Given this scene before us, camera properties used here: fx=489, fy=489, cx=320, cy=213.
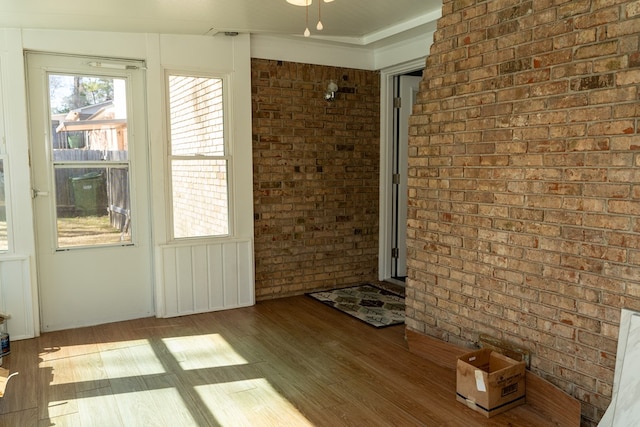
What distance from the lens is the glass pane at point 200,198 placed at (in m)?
4.33

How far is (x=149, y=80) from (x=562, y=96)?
3147mm

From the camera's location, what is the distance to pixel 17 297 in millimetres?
3758

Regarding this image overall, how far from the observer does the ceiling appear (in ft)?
10.6

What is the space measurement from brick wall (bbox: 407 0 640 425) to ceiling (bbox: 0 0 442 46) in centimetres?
81

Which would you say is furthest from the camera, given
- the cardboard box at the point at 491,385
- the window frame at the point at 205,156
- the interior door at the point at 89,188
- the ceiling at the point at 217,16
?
the window frame at the point at 205,156

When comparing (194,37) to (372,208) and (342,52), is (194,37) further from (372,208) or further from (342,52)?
(372,208)

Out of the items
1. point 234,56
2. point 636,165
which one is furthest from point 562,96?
point 234,56

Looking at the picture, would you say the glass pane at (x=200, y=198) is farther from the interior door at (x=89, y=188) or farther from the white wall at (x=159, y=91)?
the interior door at (x=89, y=188)

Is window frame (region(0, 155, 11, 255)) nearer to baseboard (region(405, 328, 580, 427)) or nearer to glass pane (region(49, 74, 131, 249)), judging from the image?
glass pane (region(49, 74, 131, 249))

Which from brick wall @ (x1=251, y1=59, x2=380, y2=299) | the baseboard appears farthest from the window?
the baseboard

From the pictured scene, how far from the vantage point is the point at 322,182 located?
5.08 m

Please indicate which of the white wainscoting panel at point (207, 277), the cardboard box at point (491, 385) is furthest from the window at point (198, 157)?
the cardboard box at point (491, 385)

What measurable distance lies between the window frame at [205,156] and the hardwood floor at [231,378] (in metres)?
0.78

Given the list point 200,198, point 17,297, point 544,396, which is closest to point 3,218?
point 17,297
